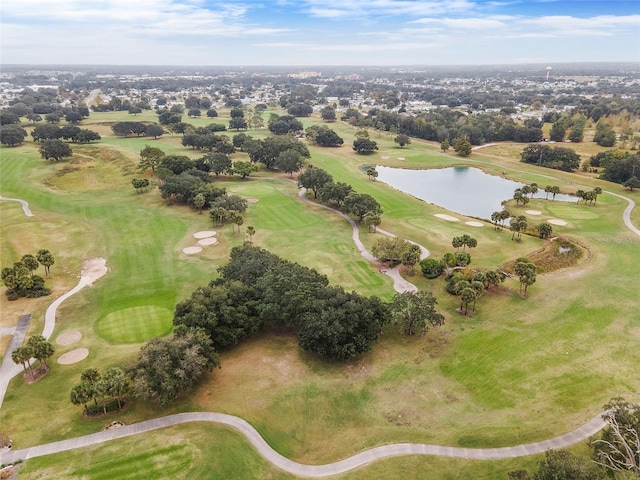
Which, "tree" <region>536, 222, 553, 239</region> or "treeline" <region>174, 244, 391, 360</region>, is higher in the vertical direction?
"treeline" <region>174, 244, 391, 360</region>

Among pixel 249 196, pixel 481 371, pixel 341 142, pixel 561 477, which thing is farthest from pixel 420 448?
pixel 341 142

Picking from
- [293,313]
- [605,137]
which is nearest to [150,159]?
[293,313]

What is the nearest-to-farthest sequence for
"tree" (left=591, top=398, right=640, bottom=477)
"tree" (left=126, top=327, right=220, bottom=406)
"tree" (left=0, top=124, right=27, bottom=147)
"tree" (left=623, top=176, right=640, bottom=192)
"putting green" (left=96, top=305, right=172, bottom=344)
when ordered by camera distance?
1. "tree" (left=591, top=398, right=640, bottom=477)
2. "tree" (left=126, top=327, right=220, bottom=406)
3. "putting green" (left=96, top=305, right=172, bottom=344)
4. "tree" (left=623, top=176, right=640, bottom=192)
5. "tree" (left=0, top=124, right=27, bottom=147)

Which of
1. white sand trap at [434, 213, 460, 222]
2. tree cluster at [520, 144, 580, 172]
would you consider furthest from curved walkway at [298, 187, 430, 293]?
tree cluster at [520, 144, 580, 172]

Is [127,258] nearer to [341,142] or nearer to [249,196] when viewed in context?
[249,196]

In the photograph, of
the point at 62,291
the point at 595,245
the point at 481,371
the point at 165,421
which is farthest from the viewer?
the point at 595,245

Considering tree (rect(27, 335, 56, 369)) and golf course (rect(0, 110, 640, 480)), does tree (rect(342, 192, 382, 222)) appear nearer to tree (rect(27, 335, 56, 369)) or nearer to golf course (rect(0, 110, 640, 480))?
golf course (rect(0, 110, 640, 480))
